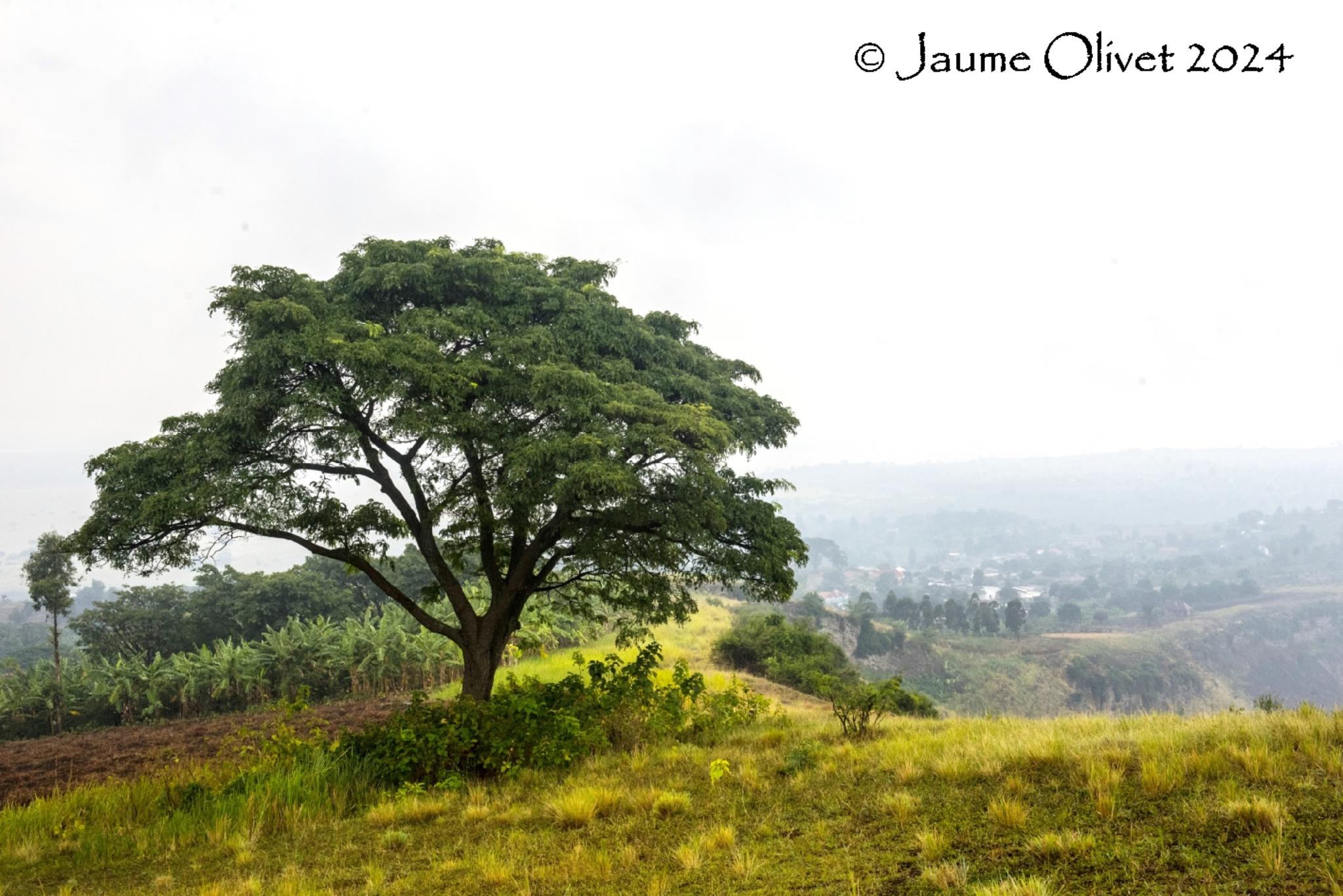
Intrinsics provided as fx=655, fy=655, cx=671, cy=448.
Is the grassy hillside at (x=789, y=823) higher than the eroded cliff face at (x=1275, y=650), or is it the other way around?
the grassy hillside at (x=789, y=823)

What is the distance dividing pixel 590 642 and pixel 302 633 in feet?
33.6

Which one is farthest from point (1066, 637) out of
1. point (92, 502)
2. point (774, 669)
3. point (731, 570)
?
point (92, 502)

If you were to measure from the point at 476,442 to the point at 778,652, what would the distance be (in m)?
17.2

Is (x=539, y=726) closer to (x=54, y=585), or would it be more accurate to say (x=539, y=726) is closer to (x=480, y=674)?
(x=480, y=674)

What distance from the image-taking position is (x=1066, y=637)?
9769 cm

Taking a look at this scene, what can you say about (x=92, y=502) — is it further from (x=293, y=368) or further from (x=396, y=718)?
(x=396, y=718)

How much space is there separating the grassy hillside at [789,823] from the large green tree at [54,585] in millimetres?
12810

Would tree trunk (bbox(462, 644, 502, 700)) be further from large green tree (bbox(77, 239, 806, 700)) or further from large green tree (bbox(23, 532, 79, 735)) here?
large green tree (bbox(23, 532, 79, 735))

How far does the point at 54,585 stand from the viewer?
706 inches

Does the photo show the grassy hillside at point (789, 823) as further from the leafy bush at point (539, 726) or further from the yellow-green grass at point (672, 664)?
the yellow-green grass at point (672, 664)

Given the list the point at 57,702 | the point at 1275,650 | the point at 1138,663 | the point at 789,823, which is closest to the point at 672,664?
the point at 789,823

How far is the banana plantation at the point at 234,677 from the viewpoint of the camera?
1722 cm

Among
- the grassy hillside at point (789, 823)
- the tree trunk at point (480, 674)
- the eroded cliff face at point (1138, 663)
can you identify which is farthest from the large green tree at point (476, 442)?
the eroded cliff face at point (1138, 663)

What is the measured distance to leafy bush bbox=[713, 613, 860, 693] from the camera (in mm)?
22031
